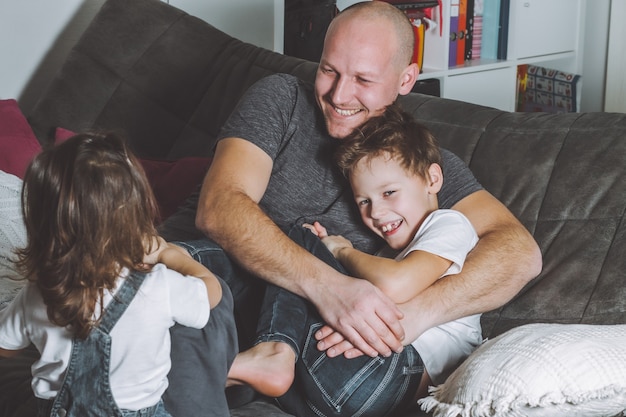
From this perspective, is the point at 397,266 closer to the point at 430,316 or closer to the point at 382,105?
the point at 430,316

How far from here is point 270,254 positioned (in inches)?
74.6

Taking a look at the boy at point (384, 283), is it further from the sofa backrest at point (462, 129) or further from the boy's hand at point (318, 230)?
the sofa backrest at point (462, 129)

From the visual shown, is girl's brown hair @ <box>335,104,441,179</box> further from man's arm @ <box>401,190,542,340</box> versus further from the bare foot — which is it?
the bare foot

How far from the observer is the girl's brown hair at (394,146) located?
6.35ft

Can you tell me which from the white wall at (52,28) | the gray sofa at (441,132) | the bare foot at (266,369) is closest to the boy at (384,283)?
the bare foot at (266,369)

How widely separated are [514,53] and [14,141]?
2250 millimetres

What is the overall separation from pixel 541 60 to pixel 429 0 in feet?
2.72

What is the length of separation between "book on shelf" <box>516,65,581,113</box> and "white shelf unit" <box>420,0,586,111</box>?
2.9 inches

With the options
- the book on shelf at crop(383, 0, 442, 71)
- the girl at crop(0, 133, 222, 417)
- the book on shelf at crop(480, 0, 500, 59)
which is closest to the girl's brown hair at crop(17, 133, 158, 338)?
the girl at crop(0, 133, 222, 417)

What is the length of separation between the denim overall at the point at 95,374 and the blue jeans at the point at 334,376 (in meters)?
0.38

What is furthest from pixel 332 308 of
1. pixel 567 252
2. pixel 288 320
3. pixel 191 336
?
pixel 567 252

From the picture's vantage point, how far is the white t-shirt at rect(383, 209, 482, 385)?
6.00 ft

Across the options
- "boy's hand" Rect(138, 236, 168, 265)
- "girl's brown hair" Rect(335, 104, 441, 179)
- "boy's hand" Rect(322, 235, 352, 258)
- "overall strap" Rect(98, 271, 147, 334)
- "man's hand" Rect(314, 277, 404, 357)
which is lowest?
"man's hand" Rect(314, 277, 404, 357)

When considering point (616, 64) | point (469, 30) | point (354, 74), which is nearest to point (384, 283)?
point (354, 74)
